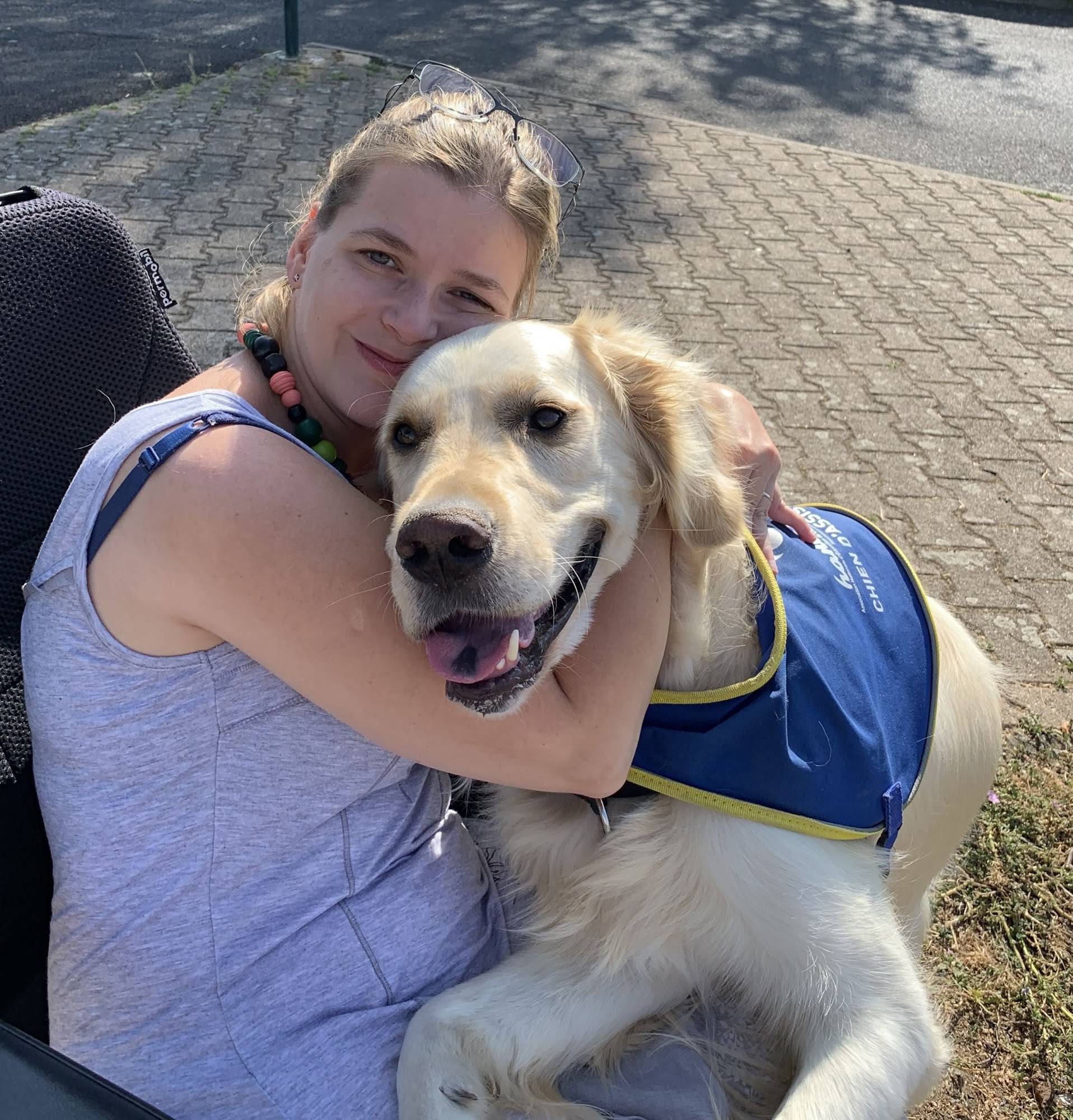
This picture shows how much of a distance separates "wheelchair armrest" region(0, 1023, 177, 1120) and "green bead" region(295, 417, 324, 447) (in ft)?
3.83

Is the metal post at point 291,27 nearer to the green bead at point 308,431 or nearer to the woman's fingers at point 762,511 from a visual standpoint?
the green bead at point 308,431

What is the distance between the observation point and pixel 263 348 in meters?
2.07

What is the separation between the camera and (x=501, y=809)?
7.42 ft

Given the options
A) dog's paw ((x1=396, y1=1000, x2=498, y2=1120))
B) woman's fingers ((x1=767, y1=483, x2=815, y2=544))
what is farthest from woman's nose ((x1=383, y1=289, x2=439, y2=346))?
dog's paw ((x1=396, y1=1000, x2=498, y2=1120))

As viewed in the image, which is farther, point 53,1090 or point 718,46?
point 718,46

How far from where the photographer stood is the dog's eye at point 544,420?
2.06m

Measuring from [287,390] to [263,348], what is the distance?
0.11 m

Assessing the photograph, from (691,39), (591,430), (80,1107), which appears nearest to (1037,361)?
(591,430)

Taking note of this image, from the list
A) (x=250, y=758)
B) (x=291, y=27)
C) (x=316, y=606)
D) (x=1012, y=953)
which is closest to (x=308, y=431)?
(x=316, y=606)

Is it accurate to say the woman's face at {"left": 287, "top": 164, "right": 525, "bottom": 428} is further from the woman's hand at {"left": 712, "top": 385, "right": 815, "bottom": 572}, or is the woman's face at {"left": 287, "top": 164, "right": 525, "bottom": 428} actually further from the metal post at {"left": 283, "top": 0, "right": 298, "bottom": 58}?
the metal post at {"left": 283, "top": 0, "right": 298, "bottom": 58}

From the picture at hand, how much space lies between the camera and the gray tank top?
64.6 inches

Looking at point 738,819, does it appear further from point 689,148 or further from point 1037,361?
point 689,148

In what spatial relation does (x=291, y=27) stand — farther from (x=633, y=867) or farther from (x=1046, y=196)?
(x=633, y=867)

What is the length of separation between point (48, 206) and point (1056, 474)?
191 inches
